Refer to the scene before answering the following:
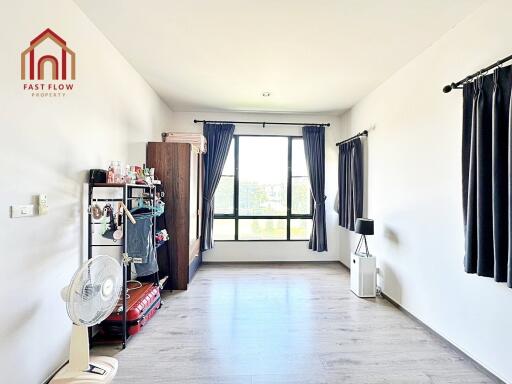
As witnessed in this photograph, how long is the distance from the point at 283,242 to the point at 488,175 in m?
3.32

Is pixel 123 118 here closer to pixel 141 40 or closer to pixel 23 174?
pixel 141 40

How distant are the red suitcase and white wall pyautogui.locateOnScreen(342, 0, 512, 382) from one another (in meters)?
2.73

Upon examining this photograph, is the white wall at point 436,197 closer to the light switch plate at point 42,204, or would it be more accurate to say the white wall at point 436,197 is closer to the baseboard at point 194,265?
the baseboard at point 194,265

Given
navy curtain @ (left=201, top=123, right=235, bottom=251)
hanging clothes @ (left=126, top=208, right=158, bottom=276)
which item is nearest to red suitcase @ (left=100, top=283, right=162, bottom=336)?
hanging clothes @ (left=126, top=208, right=158, bottom=276)

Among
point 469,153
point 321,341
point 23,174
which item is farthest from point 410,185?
point 23,174

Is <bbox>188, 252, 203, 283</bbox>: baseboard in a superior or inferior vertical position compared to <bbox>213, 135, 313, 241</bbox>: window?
inferior

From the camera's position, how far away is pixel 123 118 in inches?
110

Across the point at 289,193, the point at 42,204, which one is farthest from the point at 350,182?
the point at 42,204

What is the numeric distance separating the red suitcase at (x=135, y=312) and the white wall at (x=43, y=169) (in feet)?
1.23

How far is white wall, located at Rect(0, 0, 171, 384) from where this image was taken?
146 centimetres

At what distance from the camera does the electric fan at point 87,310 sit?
5.26 feet

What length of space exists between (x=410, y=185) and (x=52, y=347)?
3420 mm

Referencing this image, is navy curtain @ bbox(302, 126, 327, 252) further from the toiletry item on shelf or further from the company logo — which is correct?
the company logo

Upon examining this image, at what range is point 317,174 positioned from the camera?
4633mm
